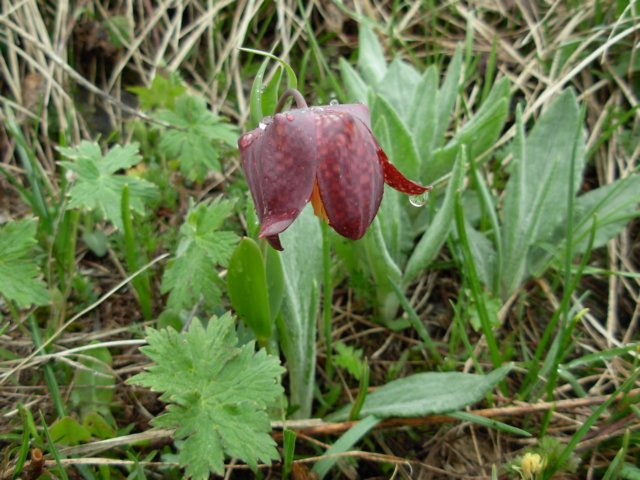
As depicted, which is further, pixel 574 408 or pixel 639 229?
pixel 639 229

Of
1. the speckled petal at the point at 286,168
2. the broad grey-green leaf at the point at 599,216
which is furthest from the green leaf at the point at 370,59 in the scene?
the speckled petal at the point at 286,168

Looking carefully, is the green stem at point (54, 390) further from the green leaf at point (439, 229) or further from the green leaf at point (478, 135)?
the green leaf at point (478, 135)

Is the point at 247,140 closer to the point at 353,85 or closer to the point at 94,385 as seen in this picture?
the point at 94,385

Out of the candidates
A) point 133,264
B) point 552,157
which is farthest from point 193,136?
point 552,157

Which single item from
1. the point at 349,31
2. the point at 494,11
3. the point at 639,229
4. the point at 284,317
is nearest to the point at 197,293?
the point at 284,317

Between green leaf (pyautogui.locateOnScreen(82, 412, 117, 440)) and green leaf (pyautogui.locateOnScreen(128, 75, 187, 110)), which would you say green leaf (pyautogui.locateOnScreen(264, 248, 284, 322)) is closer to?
green leaf (pyautogui.locateOnScreen(82, 412, 117, 440))

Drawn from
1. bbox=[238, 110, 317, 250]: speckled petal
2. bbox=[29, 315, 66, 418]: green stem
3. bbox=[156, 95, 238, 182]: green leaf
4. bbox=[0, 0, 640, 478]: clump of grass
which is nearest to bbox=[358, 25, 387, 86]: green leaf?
bbox=[0, 0, 640, 478]: clump of grass

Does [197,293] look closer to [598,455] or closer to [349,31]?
[598,455]
